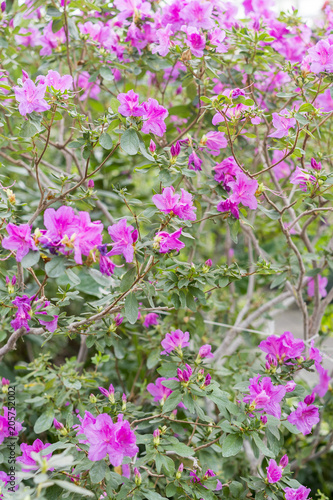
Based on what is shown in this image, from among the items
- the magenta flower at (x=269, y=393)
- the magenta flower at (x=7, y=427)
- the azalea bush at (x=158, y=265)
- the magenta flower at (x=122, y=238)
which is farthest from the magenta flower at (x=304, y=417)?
the magenta flower at (x=7, y=427)

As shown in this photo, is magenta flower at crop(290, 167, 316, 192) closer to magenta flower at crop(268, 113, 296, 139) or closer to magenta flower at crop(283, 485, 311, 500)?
magenta flower at crop(268, 113, 296, 139)

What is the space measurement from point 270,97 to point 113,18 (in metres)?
0.67

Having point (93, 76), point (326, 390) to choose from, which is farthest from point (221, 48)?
point (326, 390)

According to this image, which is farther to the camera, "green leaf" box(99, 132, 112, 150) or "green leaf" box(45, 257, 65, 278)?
"green leaf" box(99, 132, 112, 150)

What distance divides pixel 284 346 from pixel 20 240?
72 centimetres

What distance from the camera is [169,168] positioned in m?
1.08

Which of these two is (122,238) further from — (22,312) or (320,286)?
(320,286)

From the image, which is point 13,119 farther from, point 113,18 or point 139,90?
point 139,90

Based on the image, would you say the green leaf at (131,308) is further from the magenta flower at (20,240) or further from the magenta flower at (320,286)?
the magenta flower at (320,286)

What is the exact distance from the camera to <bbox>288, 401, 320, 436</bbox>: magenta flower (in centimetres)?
117

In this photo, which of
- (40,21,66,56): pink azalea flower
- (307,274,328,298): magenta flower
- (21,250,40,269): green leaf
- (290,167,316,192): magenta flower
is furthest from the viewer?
(307,274,328,298): magenta flower

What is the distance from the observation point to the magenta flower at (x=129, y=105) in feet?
3.31

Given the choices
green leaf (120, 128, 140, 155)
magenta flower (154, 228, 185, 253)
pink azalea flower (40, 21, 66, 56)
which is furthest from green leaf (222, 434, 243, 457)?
pink azalea flower (40, 21, 66, 56)

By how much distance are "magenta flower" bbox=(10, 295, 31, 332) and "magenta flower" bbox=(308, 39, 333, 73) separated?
891 millimetres
